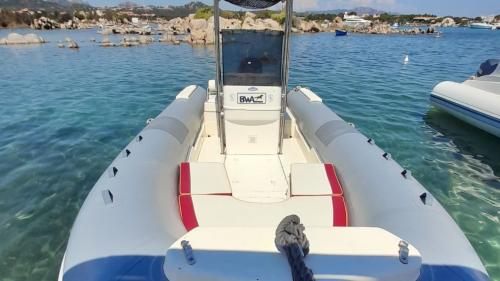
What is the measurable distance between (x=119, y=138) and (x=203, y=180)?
3741 mm

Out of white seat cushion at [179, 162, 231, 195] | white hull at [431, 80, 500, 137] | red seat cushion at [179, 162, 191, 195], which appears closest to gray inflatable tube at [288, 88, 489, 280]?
white seat cushion at [179, 162, 231, 195]

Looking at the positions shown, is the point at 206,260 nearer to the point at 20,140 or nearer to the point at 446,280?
the point at 446,280

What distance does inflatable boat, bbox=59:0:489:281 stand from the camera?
1325 millimetres

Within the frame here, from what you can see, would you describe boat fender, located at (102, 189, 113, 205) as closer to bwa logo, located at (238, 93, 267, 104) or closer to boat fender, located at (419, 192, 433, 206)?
bwa logo, located at (238, 93, 267, 104)

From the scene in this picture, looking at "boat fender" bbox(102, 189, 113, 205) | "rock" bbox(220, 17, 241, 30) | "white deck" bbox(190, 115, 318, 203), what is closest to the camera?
"boat fender" bbox(102, 189, 113, 205)

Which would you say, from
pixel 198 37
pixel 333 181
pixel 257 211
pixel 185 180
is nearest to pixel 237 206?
pixel 257 211

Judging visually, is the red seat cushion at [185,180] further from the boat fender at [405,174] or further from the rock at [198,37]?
the rock at [198,37]

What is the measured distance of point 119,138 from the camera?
18.9ft

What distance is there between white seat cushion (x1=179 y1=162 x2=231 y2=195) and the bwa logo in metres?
0.92

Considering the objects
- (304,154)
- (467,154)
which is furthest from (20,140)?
(467,154)

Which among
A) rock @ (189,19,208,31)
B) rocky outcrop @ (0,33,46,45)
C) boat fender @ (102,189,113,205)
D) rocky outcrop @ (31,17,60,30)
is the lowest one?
boat fender @ (102,189,113,205)

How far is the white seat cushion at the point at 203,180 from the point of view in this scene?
8.53 ft

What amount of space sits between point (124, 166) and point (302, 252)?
6.12 ft

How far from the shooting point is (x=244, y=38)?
3.32 m
